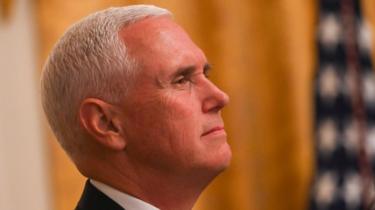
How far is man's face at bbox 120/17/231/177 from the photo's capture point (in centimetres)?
184

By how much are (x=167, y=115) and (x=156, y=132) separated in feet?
0.15

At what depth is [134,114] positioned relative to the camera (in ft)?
6.09

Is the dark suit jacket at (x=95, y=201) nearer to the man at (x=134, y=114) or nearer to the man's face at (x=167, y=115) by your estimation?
the man at (x=134, y=114)

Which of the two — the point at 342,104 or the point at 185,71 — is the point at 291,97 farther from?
the point at 185,71

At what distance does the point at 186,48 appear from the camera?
191cm

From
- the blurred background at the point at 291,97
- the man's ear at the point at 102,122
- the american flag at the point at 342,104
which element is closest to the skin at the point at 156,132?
the man's ear at the point at 102,122

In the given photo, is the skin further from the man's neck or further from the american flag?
the american flag

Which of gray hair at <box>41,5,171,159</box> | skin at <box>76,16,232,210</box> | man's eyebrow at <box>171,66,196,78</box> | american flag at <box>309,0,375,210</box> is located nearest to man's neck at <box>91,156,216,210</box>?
skin at <box>76,16,232,210</box>

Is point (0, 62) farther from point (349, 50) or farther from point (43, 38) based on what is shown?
point (349, 50)

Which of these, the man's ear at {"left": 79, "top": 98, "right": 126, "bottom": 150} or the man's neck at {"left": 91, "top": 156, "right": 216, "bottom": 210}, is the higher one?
the man's ear at {"left": 79, "top": 98, "right": 126, "bottom": 150}

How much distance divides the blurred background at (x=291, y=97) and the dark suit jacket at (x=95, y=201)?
77.3 inches

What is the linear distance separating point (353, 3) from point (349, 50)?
0.70 feet

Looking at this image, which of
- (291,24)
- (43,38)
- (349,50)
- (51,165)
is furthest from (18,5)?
(349,50)

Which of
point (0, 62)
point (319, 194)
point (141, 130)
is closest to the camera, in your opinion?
point (141, 130)
